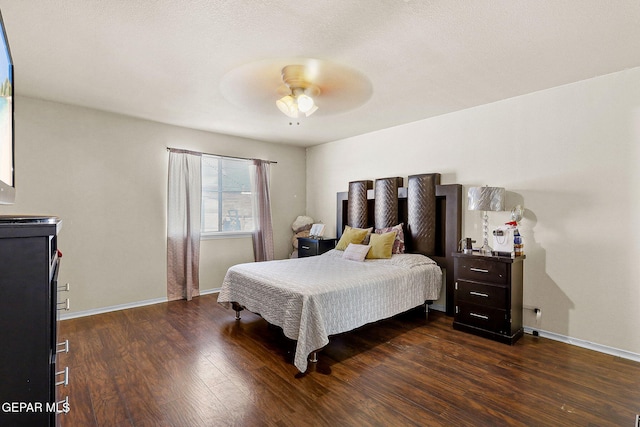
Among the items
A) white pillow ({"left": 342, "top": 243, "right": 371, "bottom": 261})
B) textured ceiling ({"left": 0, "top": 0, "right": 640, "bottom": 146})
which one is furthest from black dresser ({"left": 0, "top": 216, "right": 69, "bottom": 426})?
white pillow ({"left": 342, "top": 243, "right": 371, "bottom": 261})

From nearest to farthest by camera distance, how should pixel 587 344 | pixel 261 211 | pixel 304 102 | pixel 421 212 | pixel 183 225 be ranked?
pixel 304 102
pixel 587 344
pixel 421 212
pixel 183 225
pixel 261 211

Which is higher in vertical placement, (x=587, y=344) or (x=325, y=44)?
(x=325, y=44)

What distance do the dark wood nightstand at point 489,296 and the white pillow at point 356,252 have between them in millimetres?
1029

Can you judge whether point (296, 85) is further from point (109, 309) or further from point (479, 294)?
point (109, 309)

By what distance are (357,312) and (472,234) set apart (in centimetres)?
181

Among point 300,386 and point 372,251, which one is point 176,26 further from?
point 372,251

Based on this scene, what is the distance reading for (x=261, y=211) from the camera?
524 cm

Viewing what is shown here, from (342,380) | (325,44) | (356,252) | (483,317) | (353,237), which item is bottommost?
(342,380)

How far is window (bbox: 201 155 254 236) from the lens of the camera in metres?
4.84

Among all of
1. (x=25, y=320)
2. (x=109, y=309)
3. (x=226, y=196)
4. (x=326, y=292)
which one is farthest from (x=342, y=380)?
(x=226, y=196)

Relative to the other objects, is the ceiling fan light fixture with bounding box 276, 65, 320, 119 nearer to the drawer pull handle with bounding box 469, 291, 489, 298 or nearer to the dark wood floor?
the dark wood floor

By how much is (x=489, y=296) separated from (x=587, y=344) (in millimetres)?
899

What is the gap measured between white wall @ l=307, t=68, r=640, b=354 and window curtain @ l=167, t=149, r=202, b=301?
3.57 meters

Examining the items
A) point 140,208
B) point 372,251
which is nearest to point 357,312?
point 372,251
